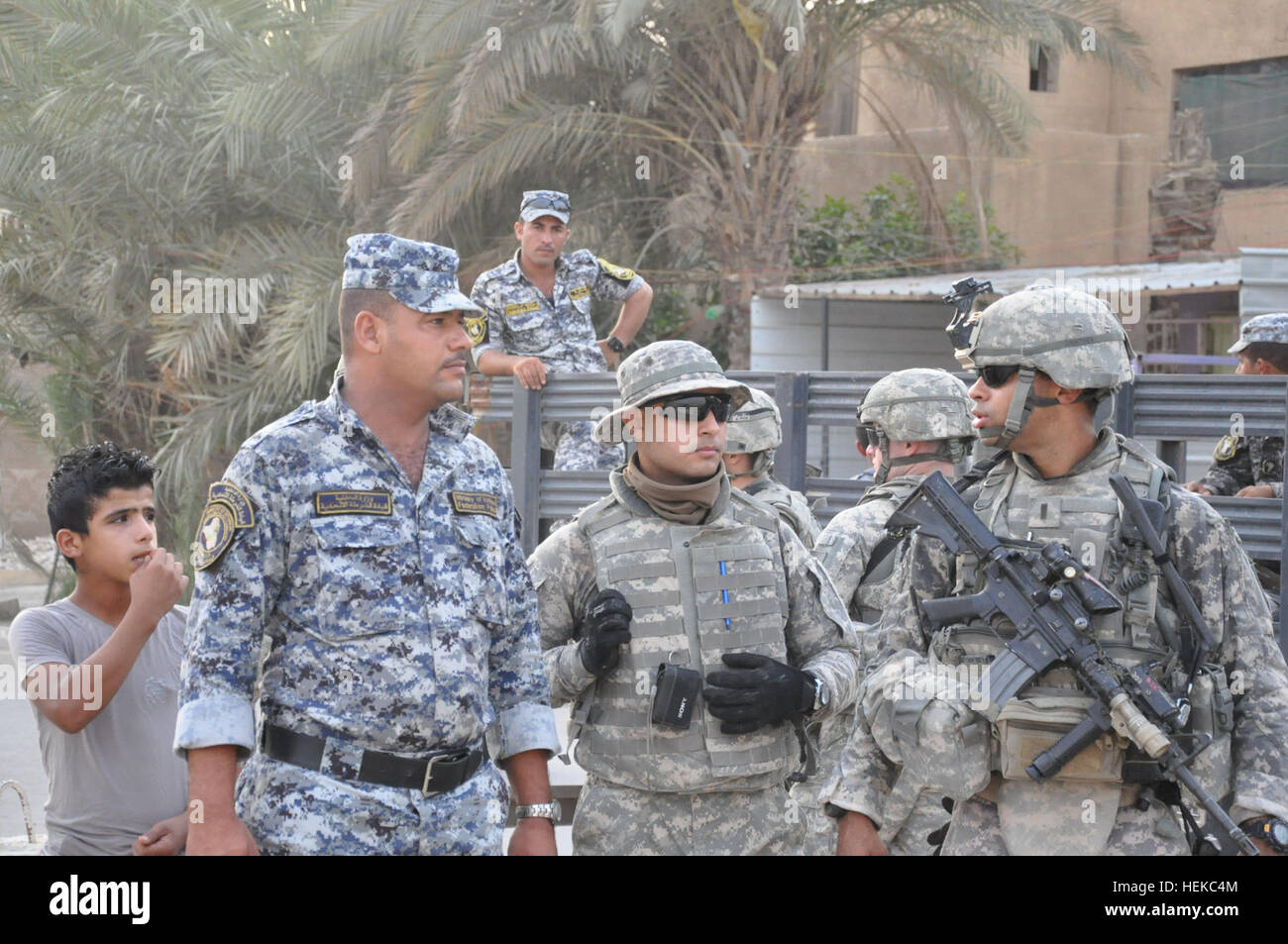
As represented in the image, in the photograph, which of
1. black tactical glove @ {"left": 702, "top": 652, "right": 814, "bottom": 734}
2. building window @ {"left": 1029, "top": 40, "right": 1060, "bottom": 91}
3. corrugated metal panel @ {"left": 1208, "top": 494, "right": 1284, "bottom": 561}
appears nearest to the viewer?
black tactical glove @ {"left": 702, "top": 652, "right": 814, "bottom": 734}

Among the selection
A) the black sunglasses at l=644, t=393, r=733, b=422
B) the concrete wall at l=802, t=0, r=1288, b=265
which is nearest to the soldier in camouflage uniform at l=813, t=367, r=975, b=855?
the black sunglasses at l=644, t=393, r=733, b=422

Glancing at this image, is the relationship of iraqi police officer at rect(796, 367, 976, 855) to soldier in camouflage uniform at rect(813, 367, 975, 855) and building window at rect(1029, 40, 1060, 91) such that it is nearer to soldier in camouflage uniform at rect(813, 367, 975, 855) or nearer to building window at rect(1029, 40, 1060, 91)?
soldier in camouflage uniform at rect(813, 367, 975, 855)

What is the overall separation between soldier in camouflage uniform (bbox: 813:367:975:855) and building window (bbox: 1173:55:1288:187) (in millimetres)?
13712

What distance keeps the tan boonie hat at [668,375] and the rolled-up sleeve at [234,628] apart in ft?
3.63

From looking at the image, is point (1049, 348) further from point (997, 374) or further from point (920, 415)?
point (920, 415)

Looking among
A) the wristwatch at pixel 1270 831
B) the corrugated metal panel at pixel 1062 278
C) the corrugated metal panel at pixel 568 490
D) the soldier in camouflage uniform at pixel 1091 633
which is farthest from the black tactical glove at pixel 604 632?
the corrugated metal panel at pixel 1062 278

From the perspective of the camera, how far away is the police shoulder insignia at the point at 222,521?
9.57 feet

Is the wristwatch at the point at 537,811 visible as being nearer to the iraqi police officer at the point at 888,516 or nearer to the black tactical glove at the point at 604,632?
the black tactical glove at the point at 604,632

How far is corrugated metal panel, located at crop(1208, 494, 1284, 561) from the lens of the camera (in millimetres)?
5504

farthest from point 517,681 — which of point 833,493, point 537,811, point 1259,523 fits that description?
point 833,493

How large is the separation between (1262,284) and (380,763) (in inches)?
323

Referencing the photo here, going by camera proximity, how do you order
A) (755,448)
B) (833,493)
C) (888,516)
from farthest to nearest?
(833,493), (755,448), (888,516)

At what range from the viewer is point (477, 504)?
3180 millimetres
